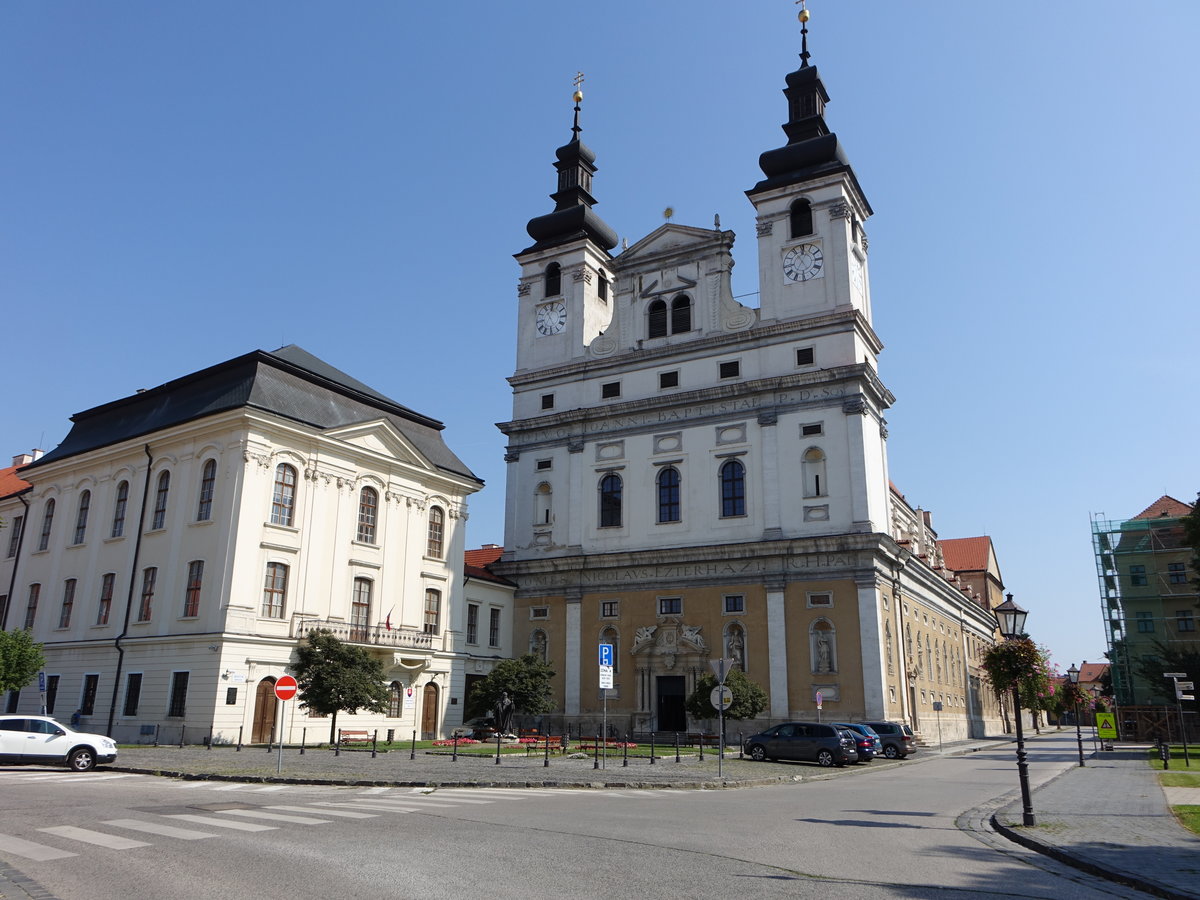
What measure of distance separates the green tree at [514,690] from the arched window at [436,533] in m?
7.21

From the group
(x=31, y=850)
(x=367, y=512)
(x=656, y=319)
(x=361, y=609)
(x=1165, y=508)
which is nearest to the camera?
(x=31, y=850)

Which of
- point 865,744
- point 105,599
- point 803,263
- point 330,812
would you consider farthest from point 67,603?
point 803,263

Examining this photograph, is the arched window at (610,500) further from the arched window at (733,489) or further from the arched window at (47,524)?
the arched window at (47,524)

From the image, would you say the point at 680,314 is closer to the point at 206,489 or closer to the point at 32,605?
the point at 206,489

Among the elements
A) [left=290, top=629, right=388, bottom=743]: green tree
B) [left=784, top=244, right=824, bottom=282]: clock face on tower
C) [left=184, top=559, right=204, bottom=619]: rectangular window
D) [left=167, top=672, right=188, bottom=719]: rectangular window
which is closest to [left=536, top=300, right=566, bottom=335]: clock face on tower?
[left=784, top=244, right=824, bottom=282]: clock face on tower

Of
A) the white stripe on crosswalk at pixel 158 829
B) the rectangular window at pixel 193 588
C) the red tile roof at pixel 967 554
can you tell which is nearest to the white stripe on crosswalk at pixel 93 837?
the white stripe on crosswalk at pixel 158 829

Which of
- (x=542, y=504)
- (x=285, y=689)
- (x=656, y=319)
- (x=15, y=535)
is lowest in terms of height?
(x=285, y=689)

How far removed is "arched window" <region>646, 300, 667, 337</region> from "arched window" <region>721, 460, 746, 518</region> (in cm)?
860

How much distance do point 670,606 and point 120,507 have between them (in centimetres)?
2525

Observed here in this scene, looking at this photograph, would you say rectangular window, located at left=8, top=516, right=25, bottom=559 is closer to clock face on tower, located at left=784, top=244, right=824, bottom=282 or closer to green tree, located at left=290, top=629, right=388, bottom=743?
green tree, located at left=290, top=629, right=388, bottom=743

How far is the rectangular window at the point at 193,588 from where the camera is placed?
1321 inches

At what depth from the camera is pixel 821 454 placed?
43.2m

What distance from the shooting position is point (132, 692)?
112 feet

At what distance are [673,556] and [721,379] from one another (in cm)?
941
